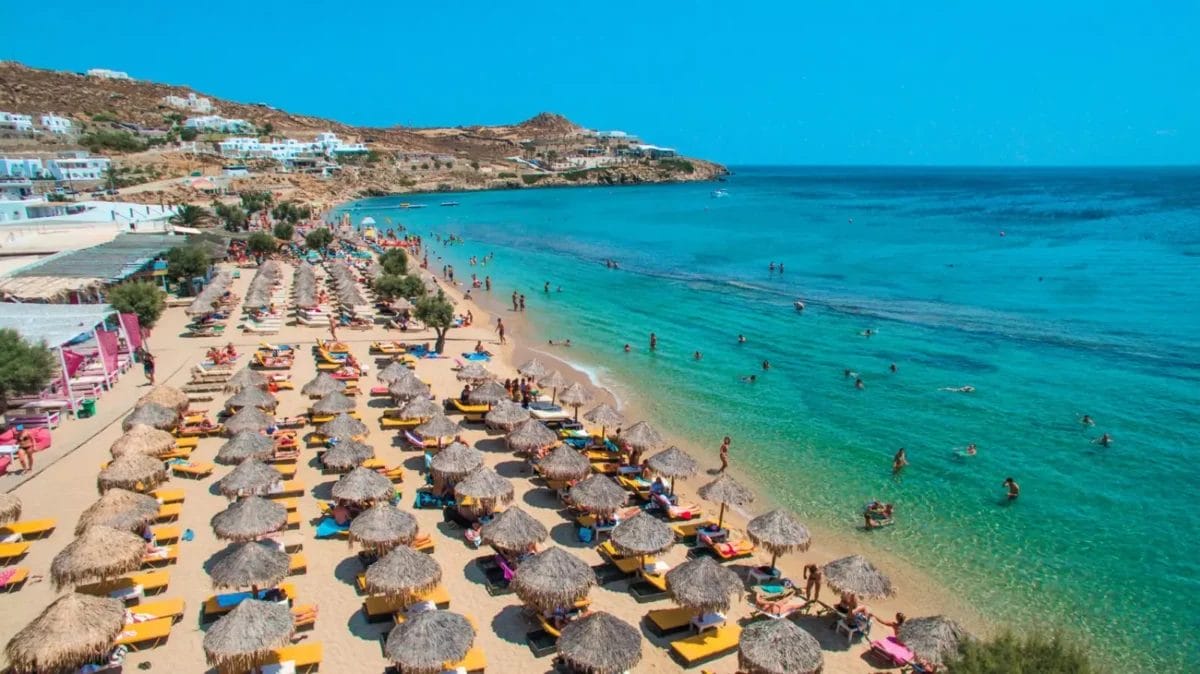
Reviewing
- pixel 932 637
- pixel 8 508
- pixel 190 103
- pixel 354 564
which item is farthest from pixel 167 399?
pixel 190 103

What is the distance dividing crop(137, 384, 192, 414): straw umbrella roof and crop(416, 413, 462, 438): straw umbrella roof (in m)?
7.03

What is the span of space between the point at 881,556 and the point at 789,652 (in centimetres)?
612

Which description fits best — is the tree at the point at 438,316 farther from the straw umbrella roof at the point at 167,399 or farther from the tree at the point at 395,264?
the tree at the point at 395,264

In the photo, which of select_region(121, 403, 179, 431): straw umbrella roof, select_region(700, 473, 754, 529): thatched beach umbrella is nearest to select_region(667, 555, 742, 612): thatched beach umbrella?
select_region(700, 473, 754, 529): thatched beach umbrella

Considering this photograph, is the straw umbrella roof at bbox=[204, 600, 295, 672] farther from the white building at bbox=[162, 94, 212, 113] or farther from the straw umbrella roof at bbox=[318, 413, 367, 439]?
the white building at bbox=[162, 94, 212, 113]

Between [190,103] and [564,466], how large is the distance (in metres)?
165

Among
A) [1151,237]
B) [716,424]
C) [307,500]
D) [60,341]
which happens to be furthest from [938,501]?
[1151,237]

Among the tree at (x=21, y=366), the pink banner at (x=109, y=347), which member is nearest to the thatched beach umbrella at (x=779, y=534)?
the tree at (x=21, y=366)

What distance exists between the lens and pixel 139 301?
28.0 m

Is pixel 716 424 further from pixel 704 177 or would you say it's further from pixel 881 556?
pixel 704 177

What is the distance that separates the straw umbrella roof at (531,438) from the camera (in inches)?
675

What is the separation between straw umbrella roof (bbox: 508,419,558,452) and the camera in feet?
56.3

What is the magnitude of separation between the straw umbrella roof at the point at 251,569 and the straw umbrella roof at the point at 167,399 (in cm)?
926

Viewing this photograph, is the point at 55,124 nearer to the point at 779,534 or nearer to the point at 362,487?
the point at 362,487
